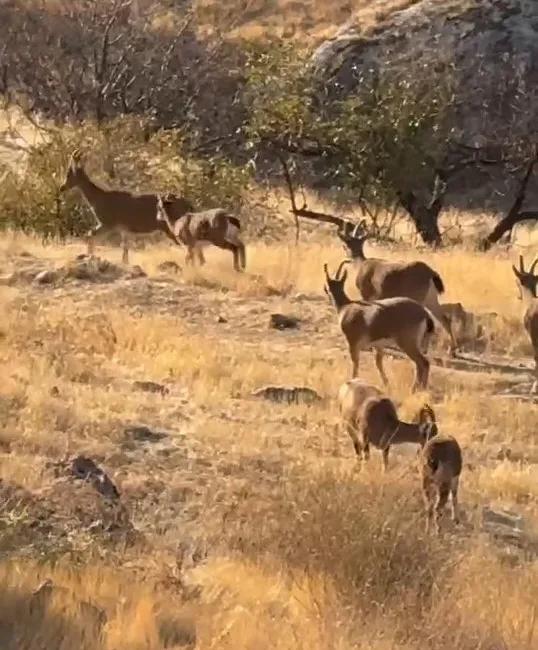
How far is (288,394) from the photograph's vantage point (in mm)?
12234

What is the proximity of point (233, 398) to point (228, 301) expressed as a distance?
520cm

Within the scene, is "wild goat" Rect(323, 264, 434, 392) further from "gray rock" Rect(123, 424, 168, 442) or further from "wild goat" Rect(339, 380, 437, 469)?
"gray rock" Rect(123, 424, 168, 442)

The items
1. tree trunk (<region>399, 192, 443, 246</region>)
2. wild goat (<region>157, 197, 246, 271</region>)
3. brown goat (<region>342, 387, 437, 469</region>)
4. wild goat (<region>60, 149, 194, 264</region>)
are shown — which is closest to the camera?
brown goat (<region>342, 387, 437, 469</region>)

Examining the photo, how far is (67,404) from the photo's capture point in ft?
35.2

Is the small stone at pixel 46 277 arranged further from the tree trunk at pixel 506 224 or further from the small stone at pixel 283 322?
the tree trunk at pixel 506 224

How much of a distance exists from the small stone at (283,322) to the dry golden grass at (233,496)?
171 mm

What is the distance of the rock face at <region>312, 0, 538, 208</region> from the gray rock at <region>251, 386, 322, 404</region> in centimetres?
1810

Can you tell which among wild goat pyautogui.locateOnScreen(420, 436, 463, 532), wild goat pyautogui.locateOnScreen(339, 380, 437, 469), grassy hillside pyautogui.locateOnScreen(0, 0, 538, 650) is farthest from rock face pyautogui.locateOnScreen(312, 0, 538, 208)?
wild goat pyautogui.locateOnScreen(420, 436, 463, 532)

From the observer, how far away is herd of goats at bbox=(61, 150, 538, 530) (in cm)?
915

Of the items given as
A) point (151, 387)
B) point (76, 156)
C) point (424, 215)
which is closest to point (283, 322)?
point (151, 387)

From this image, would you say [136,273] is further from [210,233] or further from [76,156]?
[76,156]

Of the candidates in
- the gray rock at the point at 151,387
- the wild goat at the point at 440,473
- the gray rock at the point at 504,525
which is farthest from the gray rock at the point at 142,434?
the gray rock at the point at 504,525

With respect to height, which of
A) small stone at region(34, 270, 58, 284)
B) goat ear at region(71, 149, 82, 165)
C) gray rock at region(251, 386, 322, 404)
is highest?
goat ear at region(71, 149, 82, 165)

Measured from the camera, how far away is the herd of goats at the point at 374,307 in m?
9.15
